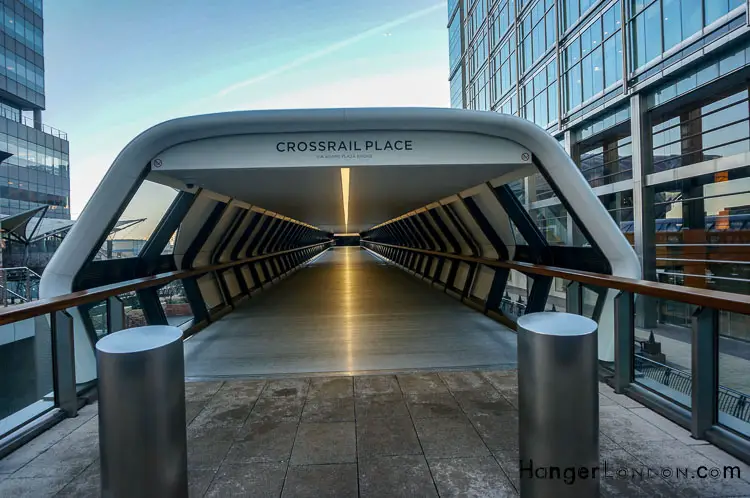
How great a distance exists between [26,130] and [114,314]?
47.4 m

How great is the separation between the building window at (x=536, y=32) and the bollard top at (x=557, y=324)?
23.8 metres

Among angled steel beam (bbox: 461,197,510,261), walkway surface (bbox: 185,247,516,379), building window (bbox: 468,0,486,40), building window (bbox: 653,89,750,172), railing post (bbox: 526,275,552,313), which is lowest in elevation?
walkway surface (bbox: 185,247,516,379)

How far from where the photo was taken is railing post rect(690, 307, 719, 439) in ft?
8.48

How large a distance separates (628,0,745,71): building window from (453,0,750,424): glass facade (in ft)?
0.12

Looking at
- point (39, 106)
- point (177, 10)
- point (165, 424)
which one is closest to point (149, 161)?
point (165, 424)

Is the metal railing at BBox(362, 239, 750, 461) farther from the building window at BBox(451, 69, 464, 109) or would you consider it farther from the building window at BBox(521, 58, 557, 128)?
the building window at BBox(451, 69, 464, 109)

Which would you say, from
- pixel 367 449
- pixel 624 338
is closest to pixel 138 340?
pixel 367 449

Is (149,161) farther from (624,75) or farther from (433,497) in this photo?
(624,75)

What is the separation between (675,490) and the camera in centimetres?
217

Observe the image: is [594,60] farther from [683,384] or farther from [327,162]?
[683,384]

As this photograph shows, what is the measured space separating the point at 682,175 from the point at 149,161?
51.0ft

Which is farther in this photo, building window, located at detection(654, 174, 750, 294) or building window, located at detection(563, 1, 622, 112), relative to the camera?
building window, located at detection(563, 1, 622, 112)

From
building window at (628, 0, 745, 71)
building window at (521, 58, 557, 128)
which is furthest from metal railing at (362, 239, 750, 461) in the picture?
building window at (521, 58, 557, 128)

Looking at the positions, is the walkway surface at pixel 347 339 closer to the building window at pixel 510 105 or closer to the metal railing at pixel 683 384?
the metal railing at pixel 683 384
